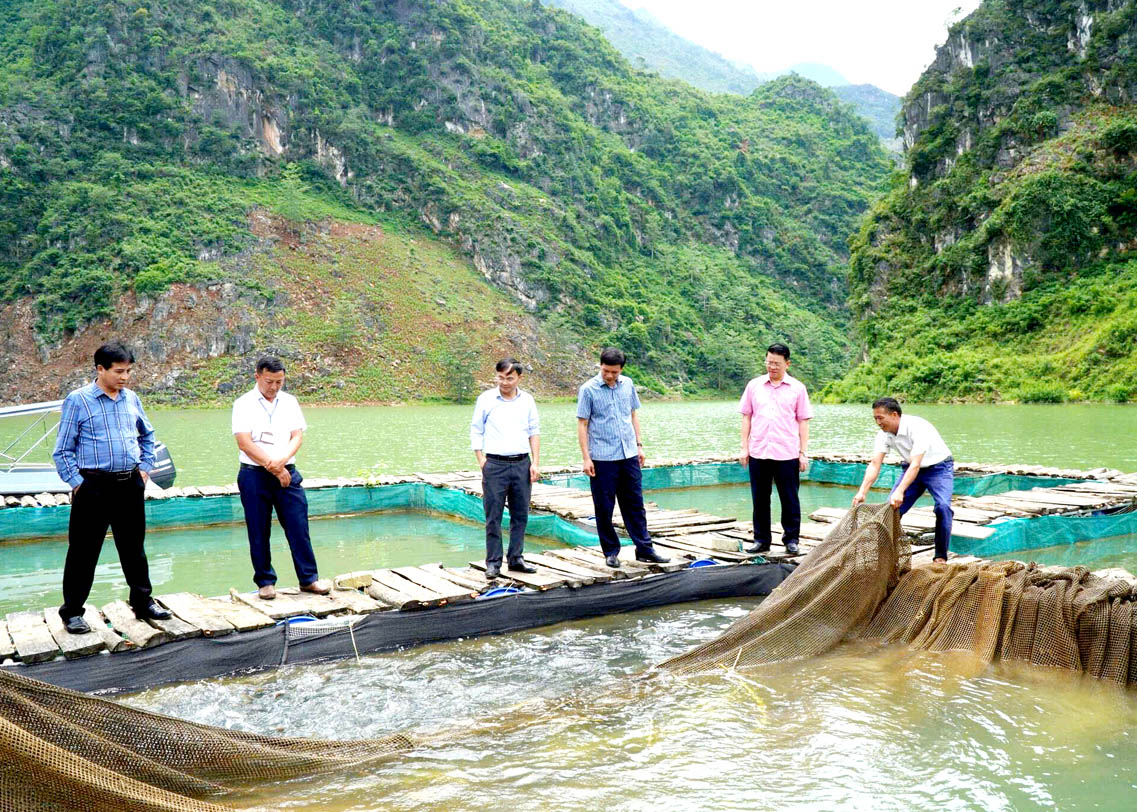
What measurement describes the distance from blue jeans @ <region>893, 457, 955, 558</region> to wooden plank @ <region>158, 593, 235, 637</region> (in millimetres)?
4825

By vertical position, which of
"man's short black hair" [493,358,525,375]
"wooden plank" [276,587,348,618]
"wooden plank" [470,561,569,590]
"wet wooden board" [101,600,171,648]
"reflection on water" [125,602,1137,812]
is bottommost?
"reflection on water" [125,602,1137,812]

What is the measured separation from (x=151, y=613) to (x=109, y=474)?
89 cm

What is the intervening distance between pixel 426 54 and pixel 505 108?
9751mm

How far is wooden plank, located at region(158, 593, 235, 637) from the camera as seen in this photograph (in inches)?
196

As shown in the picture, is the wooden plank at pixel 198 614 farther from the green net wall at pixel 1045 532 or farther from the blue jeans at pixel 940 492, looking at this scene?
the green net wall at pixel 1045 532

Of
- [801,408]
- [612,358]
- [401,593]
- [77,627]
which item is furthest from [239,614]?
[801,408]

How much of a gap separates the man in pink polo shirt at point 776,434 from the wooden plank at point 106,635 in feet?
14.8

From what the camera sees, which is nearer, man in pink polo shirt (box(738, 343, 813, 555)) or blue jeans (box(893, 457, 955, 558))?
blue jeans (box(893, 457, 955, 558))

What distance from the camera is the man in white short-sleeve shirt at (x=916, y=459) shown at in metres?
6.26

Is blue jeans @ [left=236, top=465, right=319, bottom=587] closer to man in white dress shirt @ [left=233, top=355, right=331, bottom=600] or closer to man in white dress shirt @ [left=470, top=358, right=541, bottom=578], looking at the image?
man in white dress shirt @ [left=233, top=355, right=331, bottom=600]

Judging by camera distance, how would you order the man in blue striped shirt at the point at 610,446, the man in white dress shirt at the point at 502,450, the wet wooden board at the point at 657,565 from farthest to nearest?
the wet wooden board at the point at 657,565, the man in blue striped shirt at the point at 610,446, the man in white dress shirt at the point at 502,450

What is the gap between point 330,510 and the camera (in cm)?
1159

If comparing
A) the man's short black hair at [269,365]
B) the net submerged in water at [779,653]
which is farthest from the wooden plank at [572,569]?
the man's short black hair at [269,365]

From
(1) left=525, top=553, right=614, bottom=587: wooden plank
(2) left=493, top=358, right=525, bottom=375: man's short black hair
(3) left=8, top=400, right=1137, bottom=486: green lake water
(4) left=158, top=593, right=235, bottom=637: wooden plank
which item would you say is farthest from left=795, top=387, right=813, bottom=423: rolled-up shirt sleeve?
(3) left=8, top=400, right=1137, bottom=486: green lake water
